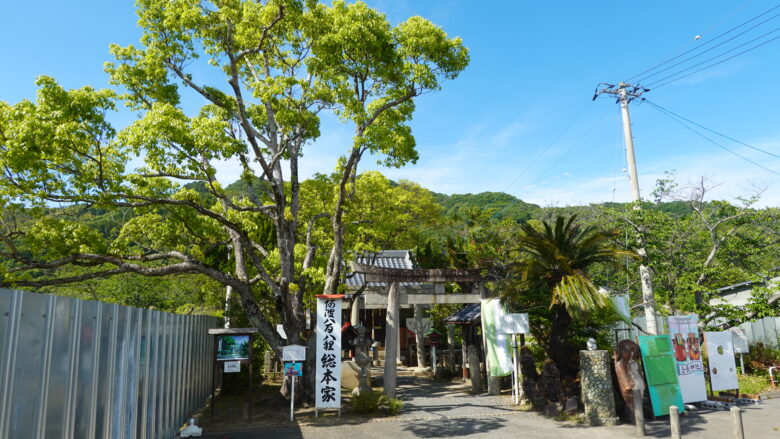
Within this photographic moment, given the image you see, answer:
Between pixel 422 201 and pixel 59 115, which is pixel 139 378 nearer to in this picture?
pixel 59 115

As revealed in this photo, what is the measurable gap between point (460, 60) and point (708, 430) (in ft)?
32.3

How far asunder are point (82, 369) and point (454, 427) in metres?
7.55

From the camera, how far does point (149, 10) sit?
403 inches

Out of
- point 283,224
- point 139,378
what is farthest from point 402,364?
point 139,378

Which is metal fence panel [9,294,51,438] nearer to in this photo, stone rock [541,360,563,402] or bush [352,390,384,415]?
bush [352,390,384,415]

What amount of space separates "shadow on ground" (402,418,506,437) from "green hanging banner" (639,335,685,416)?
3371 millimetres

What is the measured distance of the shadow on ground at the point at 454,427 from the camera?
9.45 m

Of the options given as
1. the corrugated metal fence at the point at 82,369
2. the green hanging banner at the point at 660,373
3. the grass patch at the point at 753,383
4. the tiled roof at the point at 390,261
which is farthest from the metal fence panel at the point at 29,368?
the tiled roof at the point at 390,261

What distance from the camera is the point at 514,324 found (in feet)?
39.4

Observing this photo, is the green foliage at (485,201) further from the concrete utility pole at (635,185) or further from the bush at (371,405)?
the bush at (371,405)

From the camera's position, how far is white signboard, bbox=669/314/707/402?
424 inches

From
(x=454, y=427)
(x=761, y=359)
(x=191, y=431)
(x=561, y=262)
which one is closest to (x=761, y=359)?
(x=761, y=359)

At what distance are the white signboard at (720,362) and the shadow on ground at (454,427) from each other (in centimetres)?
579

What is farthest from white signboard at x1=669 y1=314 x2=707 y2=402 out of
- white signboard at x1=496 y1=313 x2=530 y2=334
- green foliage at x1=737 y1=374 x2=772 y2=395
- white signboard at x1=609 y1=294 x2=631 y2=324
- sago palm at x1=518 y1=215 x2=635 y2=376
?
white signboard at x1=496 y1=313 x2=530 y2=334
